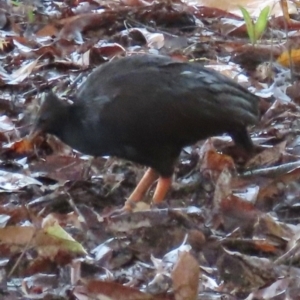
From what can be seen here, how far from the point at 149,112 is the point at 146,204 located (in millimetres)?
439

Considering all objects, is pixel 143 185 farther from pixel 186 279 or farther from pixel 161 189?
pixel 186 279

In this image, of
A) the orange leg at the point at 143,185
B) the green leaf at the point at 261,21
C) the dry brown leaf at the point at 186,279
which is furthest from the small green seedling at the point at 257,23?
the dry brown leaf at the point at 186,279

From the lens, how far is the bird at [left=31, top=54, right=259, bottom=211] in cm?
329

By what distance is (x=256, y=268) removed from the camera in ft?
9.72

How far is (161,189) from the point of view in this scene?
11.8 ft

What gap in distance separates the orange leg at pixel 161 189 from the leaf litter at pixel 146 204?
45 mm

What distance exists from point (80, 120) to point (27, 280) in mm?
821

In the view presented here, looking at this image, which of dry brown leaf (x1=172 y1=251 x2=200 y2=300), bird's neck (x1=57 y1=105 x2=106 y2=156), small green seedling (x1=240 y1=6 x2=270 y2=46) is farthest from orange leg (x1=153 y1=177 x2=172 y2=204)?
small green seedling (x1=240 y1=6 x2=270 y2=46)

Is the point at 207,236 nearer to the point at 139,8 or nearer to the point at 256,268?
the point at 256,268

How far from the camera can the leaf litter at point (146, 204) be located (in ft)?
9.48

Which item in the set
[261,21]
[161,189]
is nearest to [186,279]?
[161,189]

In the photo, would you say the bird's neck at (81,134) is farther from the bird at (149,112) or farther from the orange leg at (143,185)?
the orange leg at (143,185)

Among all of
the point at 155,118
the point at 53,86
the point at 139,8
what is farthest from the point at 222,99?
the point at 139,8

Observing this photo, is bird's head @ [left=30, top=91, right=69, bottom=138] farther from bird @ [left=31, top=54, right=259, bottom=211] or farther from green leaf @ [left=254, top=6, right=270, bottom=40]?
green leaf @ [left=254, top=6, right=270, bottom=40]
